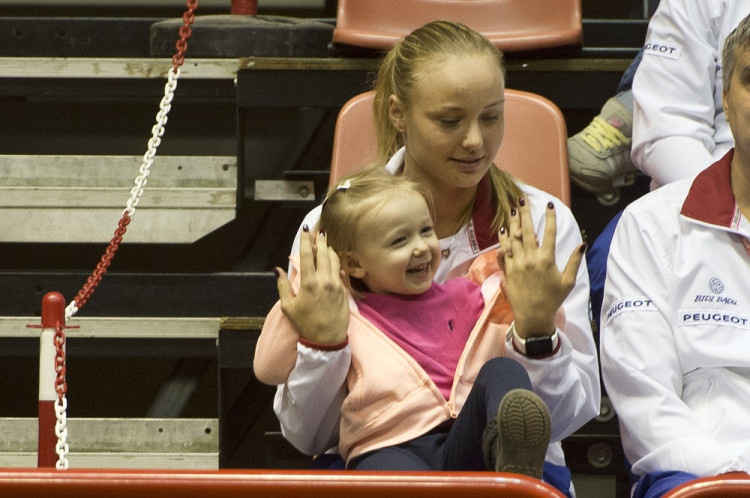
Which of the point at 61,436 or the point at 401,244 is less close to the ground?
the point at 401,244

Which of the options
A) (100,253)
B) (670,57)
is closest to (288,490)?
(670,57)

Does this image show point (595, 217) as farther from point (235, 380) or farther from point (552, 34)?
point (235, 380)

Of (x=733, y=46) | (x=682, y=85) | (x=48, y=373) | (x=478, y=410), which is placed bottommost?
(x=48, y=373)

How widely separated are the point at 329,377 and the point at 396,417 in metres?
0.09

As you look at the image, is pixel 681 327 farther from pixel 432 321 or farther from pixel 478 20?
pixel 478 20

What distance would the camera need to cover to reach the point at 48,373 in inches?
65.3

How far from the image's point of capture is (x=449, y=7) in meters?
2.68

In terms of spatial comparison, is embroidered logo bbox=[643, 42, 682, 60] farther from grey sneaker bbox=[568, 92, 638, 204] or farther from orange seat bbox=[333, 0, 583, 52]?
orange seat bbox=[333, 0, 583, 52]

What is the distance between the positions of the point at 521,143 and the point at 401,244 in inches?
24.3

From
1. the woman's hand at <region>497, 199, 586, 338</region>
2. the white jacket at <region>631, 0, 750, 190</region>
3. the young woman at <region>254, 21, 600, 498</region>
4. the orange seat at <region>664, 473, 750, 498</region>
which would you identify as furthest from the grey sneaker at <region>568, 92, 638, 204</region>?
the orange seat at <region>664, 473, 750, 498</region>

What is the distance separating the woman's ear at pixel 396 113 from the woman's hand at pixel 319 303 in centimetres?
38

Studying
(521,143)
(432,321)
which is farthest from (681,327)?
(521,143)

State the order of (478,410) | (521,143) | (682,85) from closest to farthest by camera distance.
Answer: (478,410), (521,143), (682,85)

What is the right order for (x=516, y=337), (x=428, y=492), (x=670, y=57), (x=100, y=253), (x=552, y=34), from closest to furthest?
(x=428, y=492)
(x=516, y=337)
(x=670, y=57)
(x=552, y=34)
(x=100, y=253)
